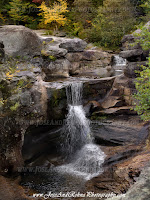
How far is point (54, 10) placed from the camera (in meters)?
20.9

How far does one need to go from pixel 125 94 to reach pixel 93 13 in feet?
51.2

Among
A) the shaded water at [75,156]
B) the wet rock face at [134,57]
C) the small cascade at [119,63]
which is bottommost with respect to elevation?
the shaded water at [75,156]

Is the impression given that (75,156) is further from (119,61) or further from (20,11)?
(20,11)

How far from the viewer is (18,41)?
12.2 meters

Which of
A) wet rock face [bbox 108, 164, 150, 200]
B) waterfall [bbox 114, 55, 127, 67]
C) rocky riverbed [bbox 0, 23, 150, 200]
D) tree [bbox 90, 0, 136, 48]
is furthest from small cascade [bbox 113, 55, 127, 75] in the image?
wet rock face [bbox 108, 164, 150, 200]

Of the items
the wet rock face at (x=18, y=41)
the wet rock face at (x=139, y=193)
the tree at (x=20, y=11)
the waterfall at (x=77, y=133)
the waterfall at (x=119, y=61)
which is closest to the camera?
the wet rock face at (x=139, y=193)

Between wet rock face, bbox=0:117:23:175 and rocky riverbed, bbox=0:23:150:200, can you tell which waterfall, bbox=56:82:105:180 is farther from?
wet rock face, bbox=0:117:23:175

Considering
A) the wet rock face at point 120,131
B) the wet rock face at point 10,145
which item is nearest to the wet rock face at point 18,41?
the wet rock face at point 10,145

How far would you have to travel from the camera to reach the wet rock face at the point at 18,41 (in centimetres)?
1198

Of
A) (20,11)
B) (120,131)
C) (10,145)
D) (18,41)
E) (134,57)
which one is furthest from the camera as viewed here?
(20,11)

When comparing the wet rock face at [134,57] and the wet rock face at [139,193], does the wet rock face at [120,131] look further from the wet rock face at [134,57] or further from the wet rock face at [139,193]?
the wet rock face at [139,193]

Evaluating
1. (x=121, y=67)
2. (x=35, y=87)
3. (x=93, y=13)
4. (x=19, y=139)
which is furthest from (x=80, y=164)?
(x=93, y=13)

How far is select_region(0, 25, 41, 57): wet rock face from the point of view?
11984mm

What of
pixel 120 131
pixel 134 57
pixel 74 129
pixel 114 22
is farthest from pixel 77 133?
pixel 114 22
